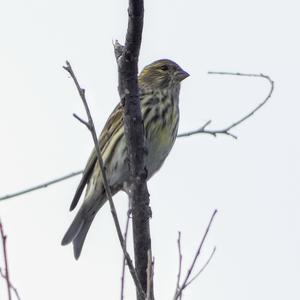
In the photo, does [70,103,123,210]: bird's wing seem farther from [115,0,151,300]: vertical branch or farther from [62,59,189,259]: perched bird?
→ [115,0,151,300]: vertical branch

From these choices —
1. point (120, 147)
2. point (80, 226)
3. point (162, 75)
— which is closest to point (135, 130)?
point (120, 147)

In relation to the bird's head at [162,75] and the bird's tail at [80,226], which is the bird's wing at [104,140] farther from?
the bird's head at [162,75]

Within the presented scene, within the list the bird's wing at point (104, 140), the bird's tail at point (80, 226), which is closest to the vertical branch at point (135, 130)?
the bird's tail at point (80, 226)

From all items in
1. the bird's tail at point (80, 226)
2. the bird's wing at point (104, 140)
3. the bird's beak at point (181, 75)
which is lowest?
the bird's tail at point (80, 226)

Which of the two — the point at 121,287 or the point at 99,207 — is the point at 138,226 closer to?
the point at 121,287

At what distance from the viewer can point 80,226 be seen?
776 centimetres

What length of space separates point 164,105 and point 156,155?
572 millimetres

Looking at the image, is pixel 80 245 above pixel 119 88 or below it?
below

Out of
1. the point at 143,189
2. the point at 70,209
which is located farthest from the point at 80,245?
the point at 143,189

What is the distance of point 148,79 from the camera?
26.9 feet

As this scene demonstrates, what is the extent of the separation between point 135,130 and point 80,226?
2849mm

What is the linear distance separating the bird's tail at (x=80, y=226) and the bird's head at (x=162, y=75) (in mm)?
1262

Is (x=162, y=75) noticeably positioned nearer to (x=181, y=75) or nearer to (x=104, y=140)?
(x=181, y=75)

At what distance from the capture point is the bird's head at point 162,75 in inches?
318
